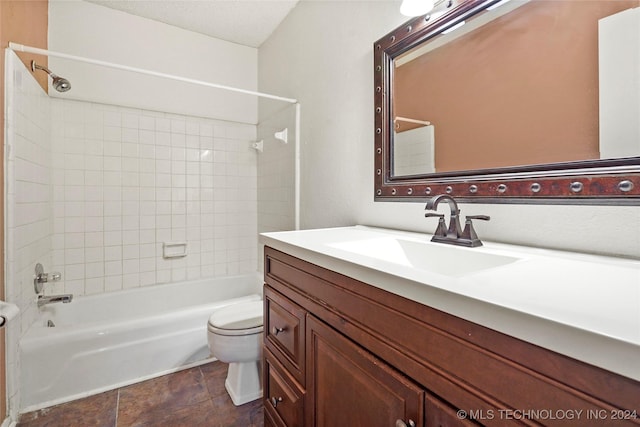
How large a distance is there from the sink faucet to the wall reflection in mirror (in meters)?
0.18

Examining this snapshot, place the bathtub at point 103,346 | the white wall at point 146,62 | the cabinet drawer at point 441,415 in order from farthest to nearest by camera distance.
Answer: the white wall at point 146,62 → the bathtub at point 103,346 → the cabinet drawer at point 441,415

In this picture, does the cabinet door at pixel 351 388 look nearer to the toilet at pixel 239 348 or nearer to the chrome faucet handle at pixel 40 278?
the toilet at pixel 239 348

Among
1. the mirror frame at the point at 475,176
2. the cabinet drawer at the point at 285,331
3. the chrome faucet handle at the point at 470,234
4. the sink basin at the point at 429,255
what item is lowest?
the cabinet drawer at the point at 285,331

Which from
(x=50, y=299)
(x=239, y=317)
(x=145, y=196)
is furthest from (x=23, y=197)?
(x=239, y=317)

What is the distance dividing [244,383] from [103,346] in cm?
81

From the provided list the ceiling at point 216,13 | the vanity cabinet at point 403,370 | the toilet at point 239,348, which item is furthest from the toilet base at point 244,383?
the ceiling at point 216,13

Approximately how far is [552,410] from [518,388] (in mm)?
39

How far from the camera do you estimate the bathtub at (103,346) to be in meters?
1.50

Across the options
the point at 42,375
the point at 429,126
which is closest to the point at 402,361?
the point at 429,126

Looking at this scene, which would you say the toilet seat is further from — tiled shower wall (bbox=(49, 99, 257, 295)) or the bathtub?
tiled shower wall (bbox=(49, 99, 257, 295))

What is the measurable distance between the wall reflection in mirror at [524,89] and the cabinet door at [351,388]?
717mm

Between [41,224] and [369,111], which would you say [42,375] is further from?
[369,111]

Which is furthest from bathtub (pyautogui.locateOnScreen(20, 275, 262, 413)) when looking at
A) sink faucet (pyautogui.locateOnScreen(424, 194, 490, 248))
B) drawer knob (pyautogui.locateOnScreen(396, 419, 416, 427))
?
drawer knob (pyautogui.locateOnScreen(396, 419, 416, 427))

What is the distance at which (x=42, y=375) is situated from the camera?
59.0 inches
